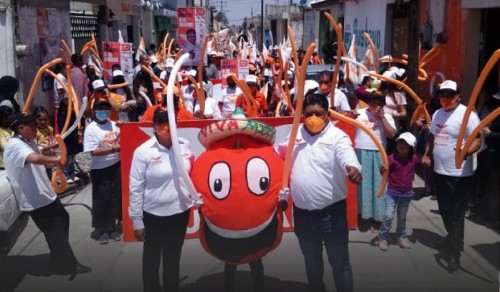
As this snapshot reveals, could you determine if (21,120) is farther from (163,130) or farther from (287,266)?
(287,266)

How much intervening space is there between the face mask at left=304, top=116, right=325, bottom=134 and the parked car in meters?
2.82

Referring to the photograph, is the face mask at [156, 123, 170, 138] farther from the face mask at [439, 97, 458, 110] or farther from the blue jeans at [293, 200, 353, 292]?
the face mask at [439, 97, 458, 110]

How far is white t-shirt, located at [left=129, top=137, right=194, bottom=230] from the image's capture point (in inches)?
171

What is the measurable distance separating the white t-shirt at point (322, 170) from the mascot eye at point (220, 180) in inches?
19.5

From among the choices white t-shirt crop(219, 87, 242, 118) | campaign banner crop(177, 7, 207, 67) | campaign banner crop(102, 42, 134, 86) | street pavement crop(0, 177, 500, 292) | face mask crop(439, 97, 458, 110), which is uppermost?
campaign banner crop(177, 7, 207, 67)

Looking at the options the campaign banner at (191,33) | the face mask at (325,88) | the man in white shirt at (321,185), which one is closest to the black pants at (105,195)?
the face mask at (325,88)

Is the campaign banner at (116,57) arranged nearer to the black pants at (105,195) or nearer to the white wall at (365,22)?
the black pants at (105,195)

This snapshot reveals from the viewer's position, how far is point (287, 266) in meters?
5.53

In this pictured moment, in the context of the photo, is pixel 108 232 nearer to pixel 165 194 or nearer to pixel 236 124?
pixel 165 194

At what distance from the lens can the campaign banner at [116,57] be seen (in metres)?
10.9

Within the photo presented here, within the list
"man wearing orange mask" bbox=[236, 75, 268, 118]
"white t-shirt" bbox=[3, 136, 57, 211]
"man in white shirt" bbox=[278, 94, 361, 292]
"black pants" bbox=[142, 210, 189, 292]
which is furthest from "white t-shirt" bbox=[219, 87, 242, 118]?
"man in white shirt" bbox=[278, 94, 361, 292]

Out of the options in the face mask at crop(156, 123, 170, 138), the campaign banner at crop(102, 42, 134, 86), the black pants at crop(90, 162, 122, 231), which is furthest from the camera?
the campaign banner at crop(102, 42, 134, 86)

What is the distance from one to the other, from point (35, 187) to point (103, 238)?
1349 mm

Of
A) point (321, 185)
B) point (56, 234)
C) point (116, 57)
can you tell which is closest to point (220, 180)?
point (321, 185)
